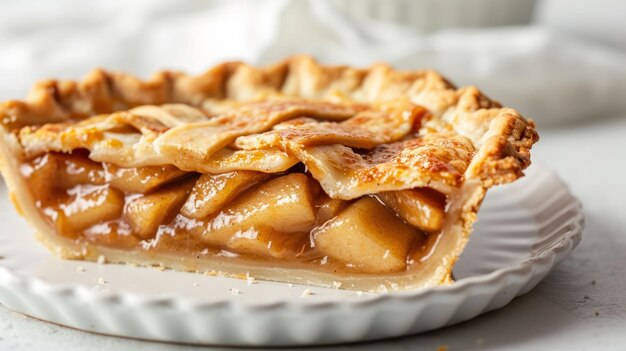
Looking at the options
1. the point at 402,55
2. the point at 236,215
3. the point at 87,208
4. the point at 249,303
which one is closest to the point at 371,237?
the point at 236,215

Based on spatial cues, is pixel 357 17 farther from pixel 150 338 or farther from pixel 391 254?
pixel 150 338

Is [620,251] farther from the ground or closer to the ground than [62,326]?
closer to the ground

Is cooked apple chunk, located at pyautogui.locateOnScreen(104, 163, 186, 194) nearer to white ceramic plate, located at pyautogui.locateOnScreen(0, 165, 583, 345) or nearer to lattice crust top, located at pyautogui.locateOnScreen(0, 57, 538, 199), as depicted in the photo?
lattice crust top, located at pyautogui.locateOnScreen(0, 57, 538, 199)

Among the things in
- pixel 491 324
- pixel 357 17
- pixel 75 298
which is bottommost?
pixel 357 17

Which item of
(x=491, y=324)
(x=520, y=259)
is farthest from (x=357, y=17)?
(x=491, y=324)

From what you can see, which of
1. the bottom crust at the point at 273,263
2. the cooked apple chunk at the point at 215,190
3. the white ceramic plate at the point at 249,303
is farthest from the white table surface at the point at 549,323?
the cooked apple chunk at the point at 215,190

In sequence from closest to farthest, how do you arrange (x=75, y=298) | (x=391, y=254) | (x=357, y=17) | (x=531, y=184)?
(x=75, y=298), (x=391, y=254), (x=531, y=184), (x=357, y=17)
